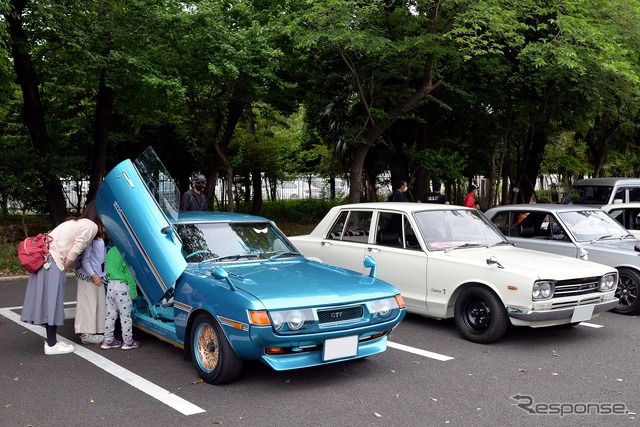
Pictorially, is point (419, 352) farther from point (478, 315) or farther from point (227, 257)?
point (227, 257)

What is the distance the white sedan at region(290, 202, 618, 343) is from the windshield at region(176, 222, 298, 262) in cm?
158

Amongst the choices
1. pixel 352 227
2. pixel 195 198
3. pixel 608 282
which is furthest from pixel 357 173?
pixel 608 282

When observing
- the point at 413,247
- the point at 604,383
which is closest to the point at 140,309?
the point at 413,247

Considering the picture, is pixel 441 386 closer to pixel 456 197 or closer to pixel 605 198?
pixel 605 198

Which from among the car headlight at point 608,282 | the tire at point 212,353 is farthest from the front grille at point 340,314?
the car headlight at point 608,282

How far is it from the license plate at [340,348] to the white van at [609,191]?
34.8 feet

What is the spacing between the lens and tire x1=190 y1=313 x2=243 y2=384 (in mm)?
5176

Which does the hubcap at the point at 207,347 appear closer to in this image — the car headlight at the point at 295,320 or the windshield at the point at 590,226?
the car headlight at the point at 295,320

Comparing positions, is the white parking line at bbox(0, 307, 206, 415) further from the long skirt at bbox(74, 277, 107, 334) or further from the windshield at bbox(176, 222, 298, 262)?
the windshield at bbox(176, 222, 298, 262)

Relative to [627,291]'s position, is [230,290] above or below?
above

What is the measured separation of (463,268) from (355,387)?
2.25 metres

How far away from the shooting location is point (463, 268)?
6949mm

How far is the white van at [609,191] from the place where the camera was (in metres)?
13.9

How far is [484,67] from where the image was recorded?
54.3 feet
